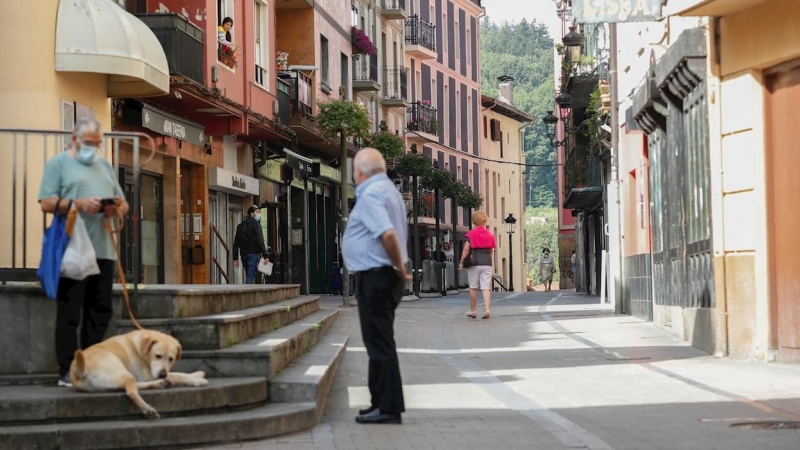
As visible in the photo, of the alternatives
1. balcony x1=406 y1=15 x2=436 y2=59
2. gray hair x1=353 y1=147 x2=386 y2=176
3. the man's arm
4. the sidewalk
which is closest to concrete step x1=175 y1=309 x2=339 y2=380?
the sidewalk

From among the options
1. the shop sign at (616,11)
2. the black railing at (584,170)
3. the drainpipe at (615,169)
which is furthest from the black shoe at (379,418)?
the black railing at (584,170)

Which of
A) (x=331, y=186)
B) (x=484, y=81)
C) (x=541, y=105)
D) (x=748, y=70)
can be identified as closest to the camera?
(x=748, y=70)

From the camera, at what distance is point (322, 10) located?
4041cm

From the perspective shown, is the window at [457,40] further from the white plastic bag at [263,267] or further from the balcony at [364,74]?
the white plastic bag at [263,267]

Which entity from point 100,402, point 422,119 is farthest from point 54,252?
point 422,119

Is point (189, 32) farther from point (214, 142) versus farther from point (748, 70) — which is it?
point (748, 70)

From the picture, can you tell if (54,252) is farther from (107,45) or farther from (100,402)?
(107,45)

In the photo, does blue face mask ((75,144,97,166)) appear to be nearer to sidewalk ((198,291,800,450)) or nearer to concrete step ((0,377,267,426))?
concrete step ((0,377,267,426))

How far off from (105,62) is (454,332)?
6238 mm

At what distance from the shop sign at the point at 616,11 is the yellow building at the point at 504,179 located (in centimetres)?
5587

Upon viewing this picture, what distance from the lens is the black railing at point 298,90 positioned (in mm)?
35188

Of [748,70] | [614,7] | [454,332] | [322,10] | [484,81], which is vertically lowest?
[454,332]

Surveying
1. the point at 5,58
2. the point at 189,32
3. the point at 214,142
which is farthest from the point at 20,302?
the point at 214,142

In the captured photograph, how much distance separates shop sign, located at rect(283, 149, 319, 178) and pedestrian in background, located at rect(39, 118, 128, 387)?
80.5 ft
